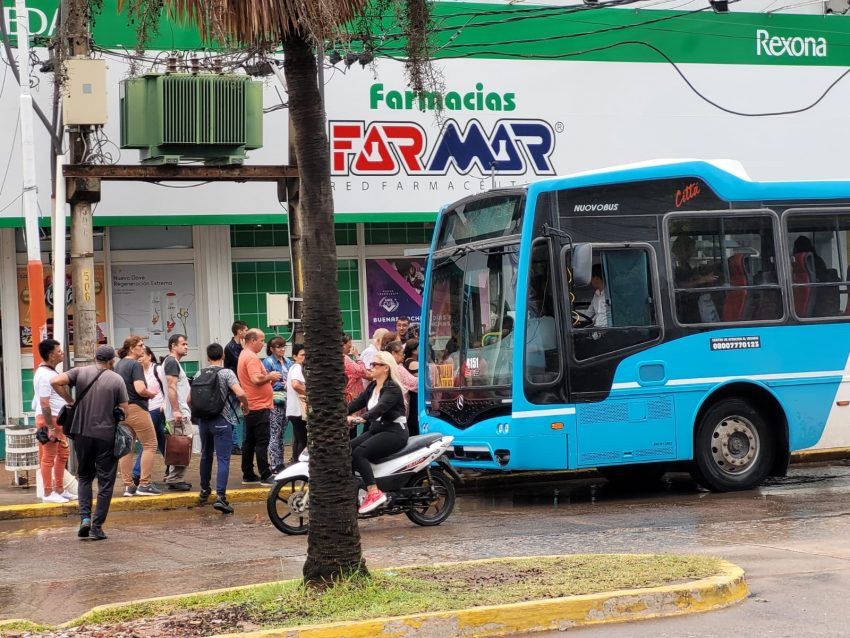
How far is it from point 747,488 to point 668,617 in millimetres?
6704

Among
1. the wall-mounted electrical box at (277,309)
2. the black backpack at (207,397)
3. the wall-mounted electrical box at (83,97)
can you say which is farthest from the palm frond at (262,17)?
the wall-mounted electrical box at (277,309)

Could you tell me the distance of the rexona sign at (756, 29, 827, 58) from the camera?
70.5 ft

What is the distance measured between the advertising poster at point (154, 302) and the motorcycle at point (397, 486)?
736 cm

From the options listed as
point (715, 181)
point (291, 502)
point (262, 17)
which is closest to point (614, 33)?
point (715, 181)

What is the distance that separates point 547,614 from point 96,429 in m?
5.92

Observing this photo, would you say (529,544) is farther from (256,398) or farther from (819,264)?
(819,264)

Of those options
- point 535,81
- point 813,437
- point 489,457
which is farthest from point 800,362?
point 535,81

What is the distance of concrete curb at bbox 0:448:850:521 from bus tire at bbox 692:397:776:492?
8.59ft

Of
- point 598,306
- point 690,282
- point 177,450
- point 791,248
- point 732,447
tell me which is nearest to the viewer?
point 598,306

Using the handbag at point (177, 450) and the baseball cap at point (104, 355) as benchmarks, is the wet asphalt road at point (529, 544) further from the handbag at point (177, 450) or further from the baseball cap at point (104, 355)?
the baseball cap at point (104, 355)

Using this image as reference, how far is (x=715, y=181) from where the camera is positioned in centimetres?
1384

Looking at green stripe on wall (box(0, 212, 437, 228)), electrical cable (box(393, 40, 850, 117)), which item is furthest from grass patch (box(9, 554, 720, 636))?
electrical cable (box(393, 40, 850, 117))

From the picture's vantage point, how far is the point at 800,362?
1404cm

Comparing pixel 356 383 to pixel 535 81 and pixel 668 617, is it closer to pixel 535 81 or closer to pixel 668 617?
pixel 535 81
